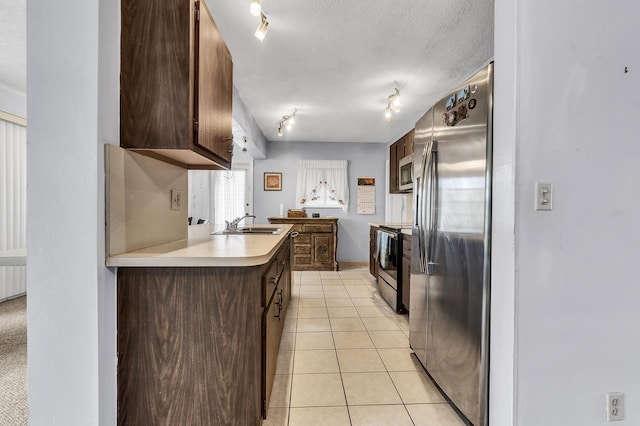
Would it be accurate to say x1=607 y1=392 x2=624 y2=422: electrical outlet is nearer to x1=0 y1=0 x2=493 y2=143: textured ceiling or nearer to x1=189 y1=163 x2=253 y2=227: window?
x1=0 y1=0 x2=493 y2=143: textured ceiling

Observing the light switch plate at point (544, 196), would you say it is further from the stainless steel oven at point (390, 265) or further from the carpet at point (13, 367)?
the carpet at point (13, 367)

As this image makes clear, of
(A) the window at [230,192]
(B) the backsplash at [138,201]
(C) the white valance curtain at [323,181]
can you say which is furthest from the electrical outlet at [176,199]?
(A) the window at [230,192]

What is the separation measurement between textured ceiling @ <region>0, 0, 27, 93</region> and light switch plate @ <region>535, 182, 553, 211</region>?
3170 mm

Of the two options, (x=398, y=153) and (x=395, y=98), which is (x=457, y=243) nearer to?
(x=395, y=98)

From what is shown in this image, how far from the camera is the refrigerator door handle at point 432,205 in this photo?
5.77 ft

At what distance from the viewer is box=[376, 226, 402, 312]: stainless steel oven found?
3.03 m

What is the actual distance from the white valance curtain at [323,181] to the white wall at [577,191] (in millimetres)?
4462

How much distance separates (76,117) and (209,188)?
16.6 ft

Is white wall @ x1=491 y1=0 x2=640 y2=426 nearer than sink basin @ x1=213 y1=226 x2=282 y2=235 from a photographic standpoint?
Yes


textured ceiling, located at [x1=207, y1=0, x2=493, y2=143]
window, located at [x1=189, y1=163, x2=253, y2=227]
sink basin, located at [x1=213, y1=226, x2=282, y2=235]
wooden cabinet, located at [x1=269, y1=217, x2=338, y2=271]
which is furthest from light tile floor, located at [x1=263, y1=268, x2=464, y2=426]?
window, located at [x1=189, y1=163, x2=253, y2=227]

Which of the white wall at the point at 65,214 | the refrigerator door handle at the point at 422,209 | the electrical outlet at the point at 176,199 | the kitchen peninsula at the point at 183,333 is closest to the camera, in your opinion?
the white wall at the point at 65,214

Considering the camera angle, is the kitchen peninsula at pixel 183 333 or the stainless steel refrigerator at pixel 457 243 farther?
the stainless steel refrigerator at pixel 457 243

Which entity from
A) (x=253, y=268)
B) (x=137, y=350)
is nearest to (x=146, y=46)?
(x=253, y=268)

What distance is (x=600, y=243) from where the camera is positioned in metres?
1.16
